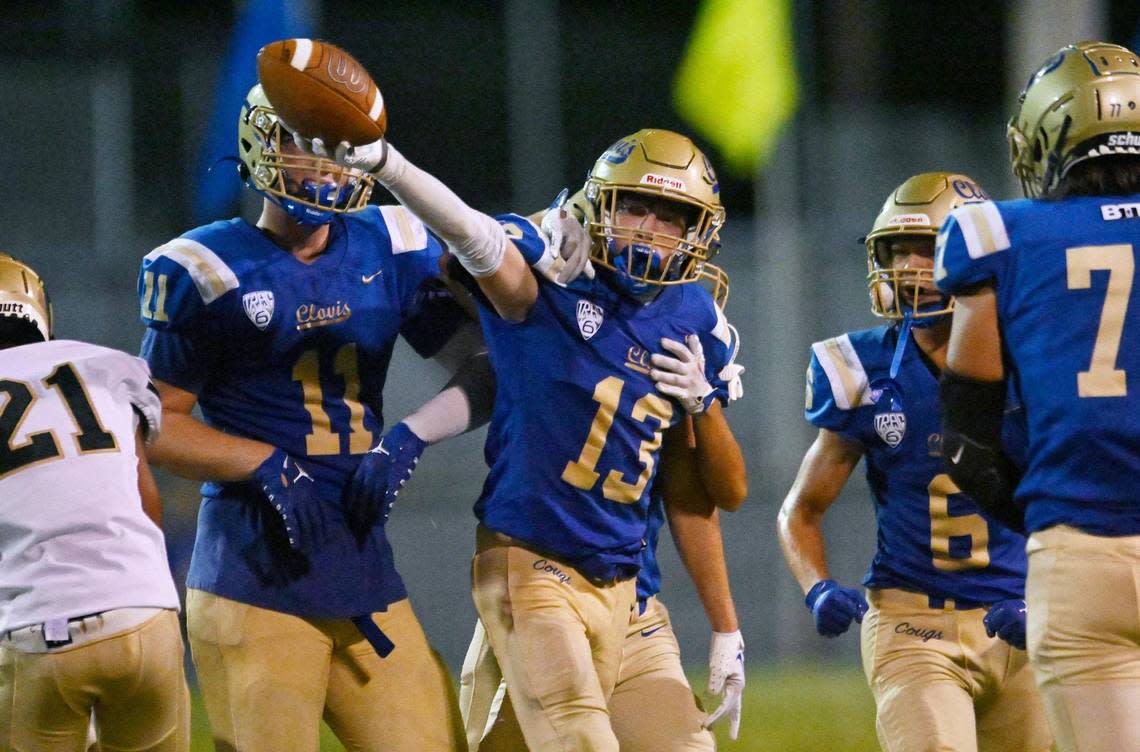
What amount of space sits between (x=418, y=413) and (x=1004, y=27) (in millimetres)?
12910

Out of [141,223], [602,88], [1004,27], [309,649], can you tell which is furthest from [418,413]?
[1004,27]

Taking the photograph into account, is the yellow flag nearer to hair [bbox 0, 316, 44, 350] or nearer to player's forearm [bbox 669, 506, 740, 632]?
player's forearm [bbox 669, 506, 740, 632]

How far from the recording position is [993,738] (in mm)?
4094

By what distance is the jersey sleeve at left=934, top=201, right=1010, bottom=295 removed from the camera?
2.96 metres

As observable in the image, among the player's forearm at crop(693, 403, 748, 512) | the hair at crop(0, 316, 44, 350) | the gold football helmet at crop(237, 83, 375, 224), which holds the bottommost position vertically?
the player's forearm at crop(693, 403, 748, 512)

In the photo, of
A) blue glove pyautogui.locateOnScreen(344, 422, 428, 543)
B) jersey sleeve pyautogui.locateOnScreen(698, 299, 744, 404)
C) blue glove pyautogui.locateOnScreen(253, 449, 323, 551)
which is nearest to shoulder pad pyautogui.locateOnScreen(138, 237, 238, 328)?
blue glove pyautogui.locateOnScreen(253, 449, 323, 551)

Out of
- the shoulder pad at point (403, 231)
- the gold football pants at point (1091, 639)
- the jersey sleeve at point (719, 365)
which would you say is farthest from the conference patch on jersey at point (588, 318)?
the gold football pants at point (1091, 639)

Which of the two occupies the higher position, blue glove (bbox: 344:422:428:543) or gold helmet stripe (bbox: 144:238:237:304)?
gold helmet stripe (bbox: 144:238:237:304)

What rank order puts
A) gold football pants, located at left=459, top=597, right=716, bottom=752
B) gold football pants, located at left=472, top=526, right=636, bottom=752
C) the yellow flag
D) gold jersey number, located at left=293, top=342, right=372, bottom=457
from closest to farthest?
gold football pants, located at left=472, top=526, right=636, bottom=752
gold jersey number, located at left=293, top=342, right=372, bottom=457
gold football pants, located at left=459, top=597, right=716, bottom=752
the yellow flag

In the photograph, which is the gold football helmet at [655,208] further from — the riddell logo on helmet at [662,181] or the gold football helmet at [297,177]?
the gold football helmet at [297,177]

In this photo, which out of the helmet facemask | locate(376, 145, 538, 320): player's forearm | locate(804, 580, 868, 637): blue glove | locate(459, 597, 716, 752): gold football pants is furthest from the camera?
the helmet facemask

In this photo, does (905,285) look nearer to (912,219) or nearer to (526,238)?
(912,219)

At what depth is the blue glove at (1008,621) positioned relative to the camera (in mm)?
3789

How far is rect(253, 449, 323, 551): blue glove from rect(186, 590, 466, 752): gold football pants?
0.19 m
